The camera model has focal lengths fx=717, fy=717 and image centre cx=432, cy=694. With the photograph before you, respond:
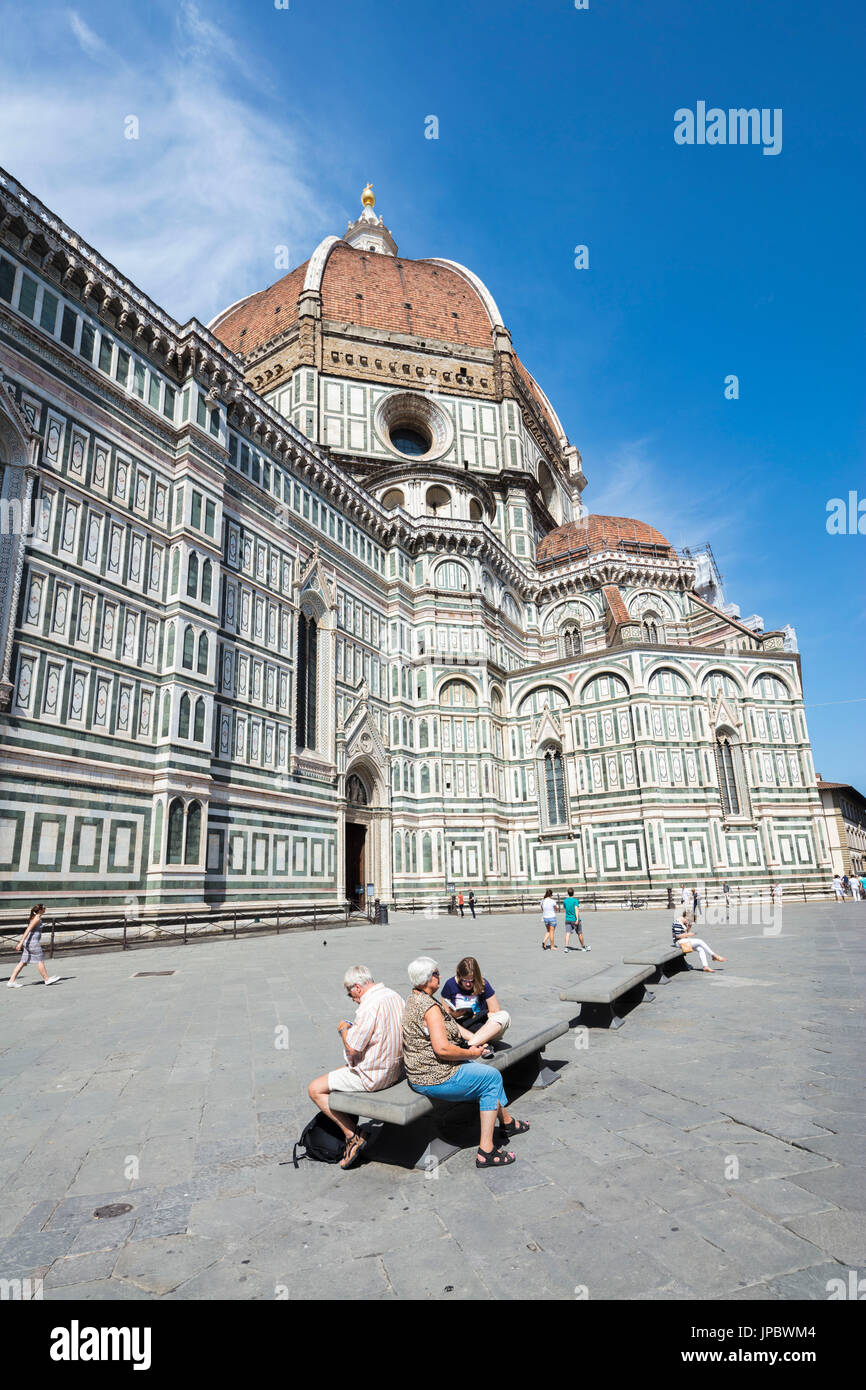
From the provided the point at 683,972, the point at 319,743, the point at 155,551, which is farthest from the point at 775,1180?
the point at 319,743

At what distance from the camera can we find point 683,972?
37.2 feet

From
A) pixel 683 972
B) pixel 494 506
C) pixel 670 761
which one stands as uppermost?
pixel 494 506

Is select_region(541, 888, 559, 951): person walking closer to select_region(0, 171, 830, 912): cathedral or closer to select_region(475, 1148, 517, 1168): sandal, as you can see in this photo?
select_region(0, 171, 830, 912): cathedral

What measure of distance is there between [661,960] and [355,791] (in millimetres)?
21040

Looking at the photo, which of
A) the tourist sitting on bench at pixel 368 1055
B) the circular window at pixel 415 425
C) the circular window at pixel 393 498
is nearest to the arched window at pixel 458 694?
the circular window at pixel 393 498

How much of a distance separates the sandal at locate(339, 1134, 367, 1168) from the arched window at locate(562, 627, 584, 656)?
3721cm

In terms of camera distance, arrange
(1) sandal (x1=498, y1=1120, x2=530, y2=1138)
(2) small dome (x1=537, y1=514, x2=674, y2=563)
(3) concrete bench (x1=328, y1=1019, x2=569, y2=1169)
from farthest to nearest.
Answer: (2) small dome (x1=537, y1=514, x2=674, y2=563), (1) sandal (x1=498, y1=1120, x2=530, y2=1138), (3) concrete bench (x1=328, y1=1019, x2=569, y2=1169)

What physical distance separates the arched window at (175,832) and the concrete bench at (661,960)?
498 inches

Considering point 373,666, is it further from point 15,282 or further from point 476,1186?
point 476,1186

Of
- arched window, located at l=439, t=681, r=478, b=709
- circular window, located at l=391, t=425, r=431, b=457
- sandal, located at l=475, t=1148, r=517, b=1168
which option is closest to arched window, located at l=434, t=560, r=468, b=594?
arched window, located at l=439, t=681, r=478, b=709

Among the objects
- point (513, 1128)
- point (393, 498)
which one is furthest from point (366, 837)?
point (513, 1128)

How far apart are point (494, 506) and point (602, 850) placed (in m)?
20.0

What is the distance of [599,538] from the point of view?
41.7 metres

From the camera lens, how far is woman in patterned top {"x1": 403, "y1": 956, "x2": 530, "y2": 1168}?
13.7 ft
